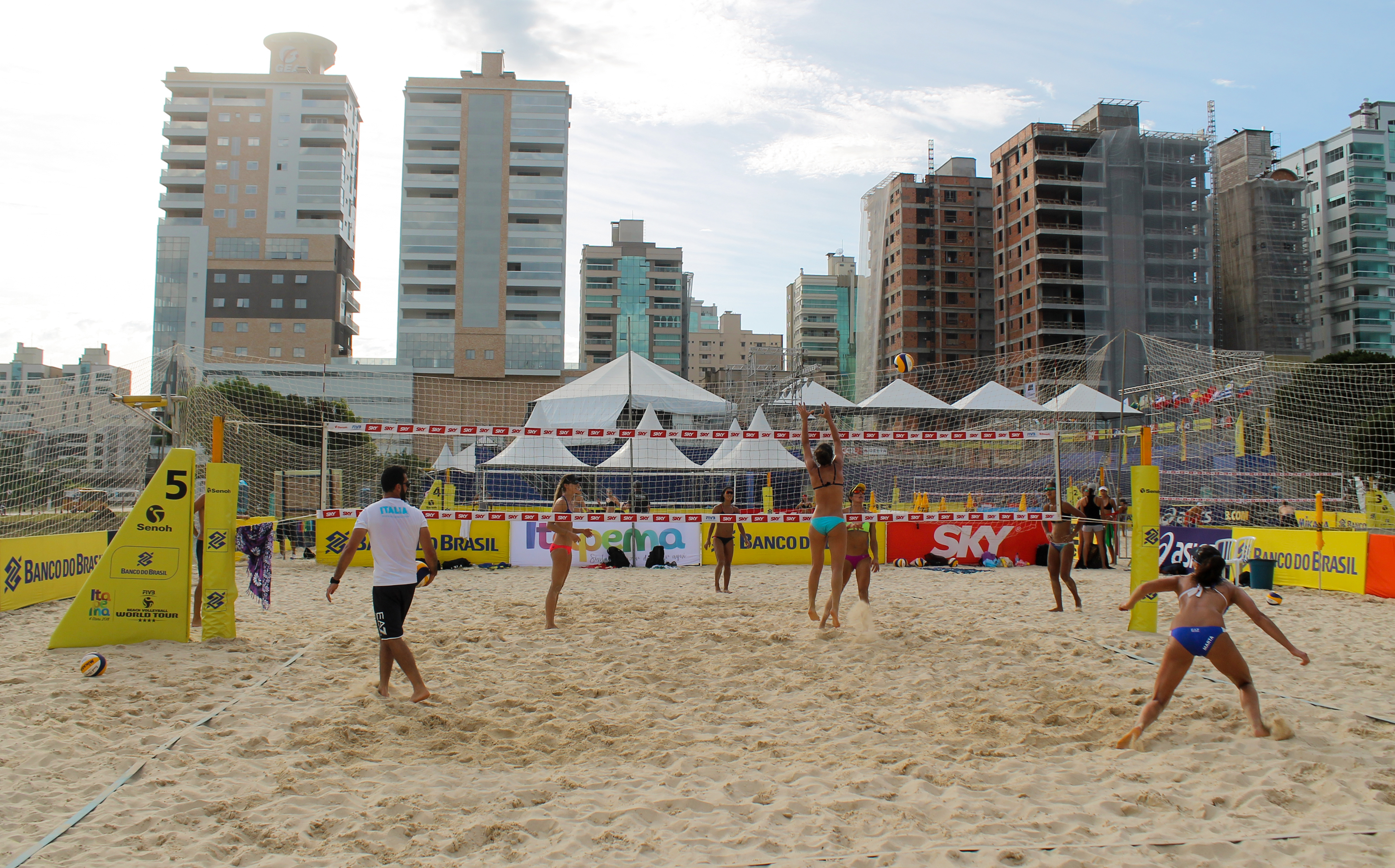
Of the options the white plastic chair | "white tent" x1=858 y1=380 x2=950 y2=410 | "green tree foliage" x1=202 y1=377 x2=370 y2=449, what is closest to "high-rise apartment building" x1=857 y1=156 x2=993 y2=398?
"white tent" x1=858 y1=380 x2=950 y2=410

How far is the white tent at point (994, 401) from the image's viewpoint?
2056cm

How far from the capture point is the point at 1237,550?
11609mm

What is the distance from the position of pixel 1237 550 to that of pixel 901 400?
11.1m

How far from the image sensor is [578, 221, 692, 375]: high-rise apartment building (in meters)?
74.6

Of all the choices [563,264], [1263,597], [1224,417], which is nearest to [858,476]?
[1224,417]

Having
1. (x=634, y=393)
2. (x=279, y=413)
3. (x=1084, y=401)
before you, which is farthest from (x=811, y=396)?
(x=279, y=413)

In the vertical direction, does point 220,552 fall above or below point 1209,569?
below

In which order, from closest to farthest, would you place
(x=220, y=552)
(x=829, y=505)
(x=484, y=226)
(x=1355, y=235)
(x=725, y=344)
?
1. (x=220, y=552)
2. (x=829, y=505)
3. (x=1355, y=235)
4. (x=484, y=226)
5. (x=725, y=344)

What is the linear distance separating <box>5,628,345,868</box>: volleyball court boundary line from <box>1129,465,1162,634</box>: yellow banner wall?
6.71m

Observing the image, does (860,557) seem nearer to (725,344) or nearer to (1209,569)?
(1209,569)

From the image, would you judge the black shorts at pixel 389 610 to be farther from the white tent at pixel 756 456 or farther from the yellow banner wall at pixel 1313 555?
the white tent at pixel 756 456

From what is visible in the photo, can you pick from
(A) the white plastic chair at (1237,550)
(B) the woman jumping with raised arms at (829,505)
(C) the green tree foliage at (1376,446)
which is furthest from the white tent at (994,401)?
(B) the woman jumping with raised arms at (829,505)

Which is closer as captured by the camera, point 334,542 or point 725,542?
point 725,542

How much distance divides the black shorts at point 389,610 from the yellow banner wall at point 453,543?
8697 millimetres
